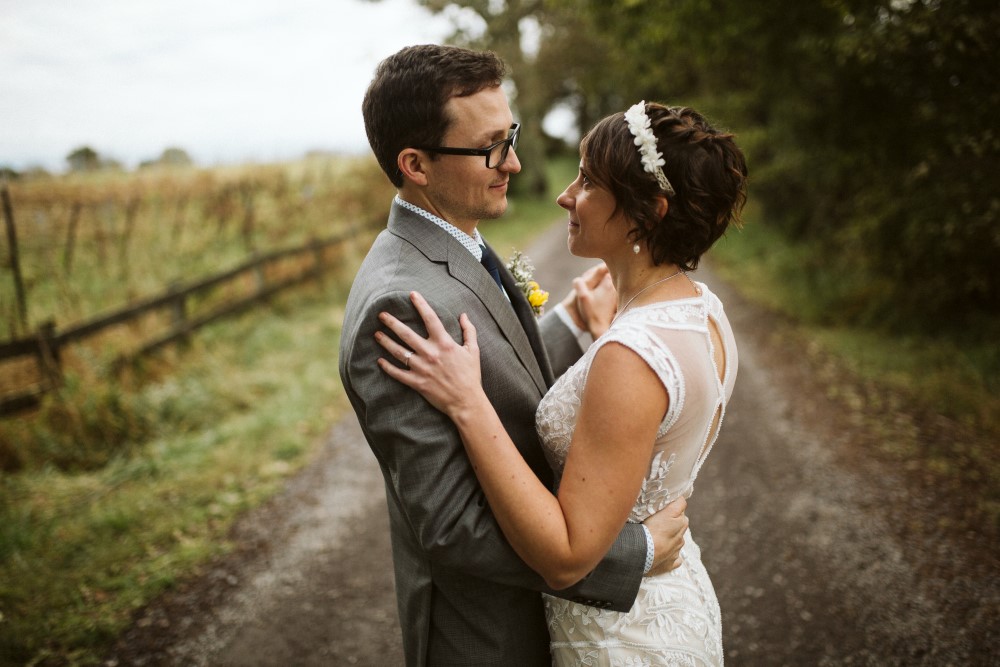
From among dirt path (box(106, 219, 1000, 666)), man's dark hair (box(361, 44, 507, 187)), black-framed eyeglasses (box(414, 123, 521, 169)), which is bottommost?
dirt path (box(106, 219, 1000, 666))

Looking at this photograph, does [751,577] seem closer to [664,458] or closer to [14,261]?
[664,458]

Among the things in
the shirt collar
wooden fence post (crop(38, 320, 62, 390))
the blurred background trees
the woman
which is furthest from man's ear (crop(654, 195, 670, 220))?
wooden fence post (crop(38, 320, 62, 390))

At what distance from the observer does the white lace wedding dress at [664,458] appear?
153cm

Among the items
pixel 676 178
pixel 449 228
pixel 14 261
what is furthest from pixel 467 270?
pixel 14 261

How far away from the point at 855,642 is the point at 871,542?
35.3 inches

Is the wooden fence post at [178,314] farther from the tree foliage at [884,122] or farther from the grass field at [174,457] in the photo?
the tree foliage at [884,122]

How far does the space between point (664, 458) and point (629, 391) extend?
12.6 inches

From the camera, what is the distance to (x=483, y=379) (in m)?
1.56

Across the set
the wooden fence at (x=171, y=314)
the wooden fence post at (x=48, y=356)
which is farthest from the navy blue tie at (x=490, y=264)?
the wooden fence post at (x=48, y=356)

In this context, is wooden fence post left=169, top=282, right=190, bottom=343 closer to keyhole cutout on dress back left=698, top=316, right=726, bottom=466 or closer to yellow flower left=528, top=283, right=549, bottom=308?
yellow flower left=528, top=283, right=549, bottom=308

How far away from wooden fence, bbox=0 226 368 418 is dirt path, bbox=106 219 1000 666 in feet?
9.34

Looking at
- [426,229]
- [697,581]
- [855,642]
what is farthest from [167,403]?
[855,642]

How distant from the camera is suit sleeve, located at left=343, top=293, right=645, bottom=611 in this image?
4.64 ft

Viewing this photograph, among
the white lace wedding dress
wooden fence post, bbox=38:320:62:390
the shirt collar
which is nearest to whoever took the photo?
the white lace wedding dress
